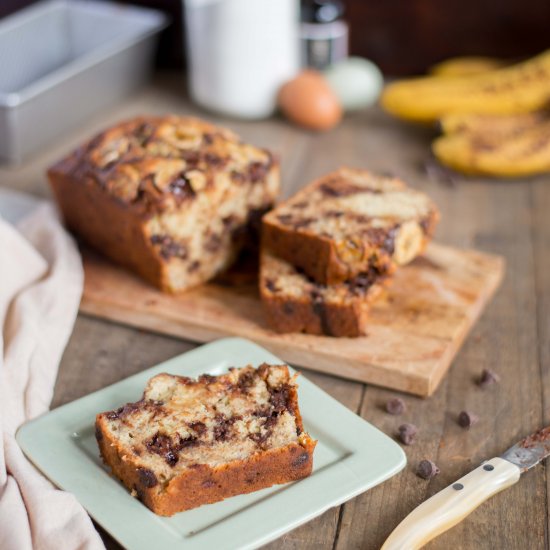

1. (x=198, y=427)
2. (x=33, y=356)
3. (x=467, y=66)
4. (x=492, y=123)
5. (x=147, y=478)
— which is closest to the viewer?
(x=147, y=478)

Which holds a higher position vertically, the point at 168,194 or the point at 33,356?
the point at 168,194

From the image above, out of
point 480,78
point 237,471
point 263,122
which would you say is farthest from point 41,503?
point 480,78

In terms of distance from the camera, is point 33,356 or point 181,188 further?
point 181,188

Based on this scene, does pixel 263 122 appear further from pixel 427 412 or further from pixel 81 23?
pixel 427 412

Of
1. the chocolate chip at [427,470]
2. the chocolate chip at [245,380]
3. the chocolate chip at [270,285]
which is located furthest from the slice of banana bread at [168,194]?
the chocolate chip at [427,470]

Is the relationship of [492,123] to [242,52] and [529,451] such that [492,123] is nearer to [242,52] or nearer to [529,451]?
[242,52]

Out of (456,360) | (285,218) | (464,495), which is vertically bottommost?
(456,360)

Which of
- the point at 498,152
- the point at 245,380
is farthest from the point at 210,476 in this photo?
the point at 498,152

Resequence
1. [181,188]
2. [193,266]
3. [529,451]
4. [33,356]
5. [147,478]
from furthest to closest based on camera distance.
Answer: [193,266]
[181,188]
[33,356]
[529,451]
[147,478]
